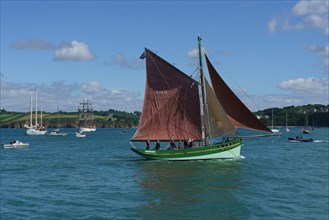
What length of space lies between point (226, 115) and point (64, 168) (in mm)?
20405

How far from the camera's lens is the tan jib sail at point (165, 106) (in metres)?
60.9

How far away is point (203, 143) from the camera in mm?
62781

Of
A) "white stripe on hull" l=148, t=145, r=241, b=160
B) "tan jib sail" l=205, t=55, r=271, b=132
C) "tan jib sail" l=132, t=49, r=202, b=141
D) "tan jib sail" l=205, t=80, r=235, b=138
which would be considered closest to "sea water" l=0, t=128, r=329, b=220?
"white stripe on hull" l=148, t=145, r=241, b=160

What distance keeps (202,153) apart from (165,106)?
7438 mm

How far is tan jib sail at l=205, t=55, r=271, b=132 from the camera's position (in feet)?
189

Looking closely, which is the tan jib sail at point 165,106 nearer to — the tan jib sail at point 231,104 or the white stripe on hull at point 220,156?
the tan jib sail at point 231,104

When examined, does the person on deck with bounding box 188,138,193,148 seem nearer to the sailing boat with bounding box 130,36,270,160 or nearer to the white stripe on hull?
the sailing boat with bounding box 130,36,270,160

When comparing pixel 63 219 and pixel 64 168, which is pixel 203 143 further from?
pixel 63 219

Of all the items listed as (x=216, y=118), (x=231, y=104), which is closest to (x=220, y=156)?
(x=216, y=118)

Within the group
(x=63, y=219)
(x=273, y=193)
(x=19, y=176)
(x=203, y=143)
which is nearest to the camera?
→ (x=63, y=219)

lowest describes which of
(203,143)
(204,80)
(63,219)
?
(63,219)

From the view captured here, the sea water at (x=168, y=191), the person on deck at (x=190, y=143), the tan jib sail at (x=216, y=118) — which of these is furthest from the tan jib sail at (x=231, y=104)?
the person on deck at (x=190, y=143)

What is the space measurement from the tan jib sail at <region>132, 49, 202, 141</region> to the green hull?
7.83 ft

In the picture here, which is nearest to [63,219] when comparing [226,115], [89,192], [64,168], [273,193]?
[89,192]
